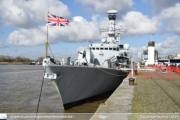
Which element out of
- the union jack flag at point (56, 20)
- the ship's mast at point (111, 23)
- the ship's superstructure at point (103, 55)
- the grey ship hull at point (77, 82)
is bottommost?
the grey ship hull at point (77, 82)

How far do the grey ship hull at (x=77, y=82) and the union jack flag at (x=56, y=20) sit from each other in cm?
223

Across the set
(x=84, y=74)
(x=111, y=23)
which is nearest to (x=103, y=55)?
(x=84, y=74)

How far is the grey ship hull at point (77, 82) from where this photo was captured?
30.2 feet

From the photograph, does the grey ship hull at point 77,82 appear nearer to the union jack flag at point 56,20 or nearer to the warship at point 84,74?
the warship at point 84,74

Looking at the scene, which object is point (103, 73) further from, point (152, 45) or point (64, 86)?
point (152, 45)

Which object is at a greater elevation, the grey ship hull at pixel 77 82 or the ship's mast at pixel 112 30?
the ship's mast at pixel 112 30

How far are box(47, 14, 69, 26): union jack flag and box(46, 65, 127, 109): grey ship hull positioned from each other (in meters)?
2.23

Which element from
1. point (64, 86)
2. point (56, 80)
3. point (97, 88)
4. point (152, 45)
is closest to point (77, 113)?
point (64, 86)

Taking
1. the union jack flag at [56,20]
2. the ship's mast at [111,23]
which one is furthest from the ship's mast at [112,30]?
the union jack flag at [56,20]

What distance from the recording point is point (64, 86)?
31.5 ft

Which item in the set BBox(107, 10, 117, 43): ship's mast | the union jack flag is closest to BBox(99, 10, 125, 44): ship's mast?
BBox(107, 10, 117, 43): ship's mast

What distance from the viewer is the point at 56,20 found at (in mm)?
8281

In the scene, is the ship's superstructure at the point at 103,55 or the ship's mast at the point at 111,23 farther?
the ship's mast at the point at 111,23

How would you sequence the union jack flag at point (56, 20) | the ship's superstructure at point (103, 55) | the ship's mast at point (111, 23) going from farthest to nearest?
the ship's mast at point (111, 23) < the ship's superstructure at point (103, 55) < the union jack flag at point (56, 20)
